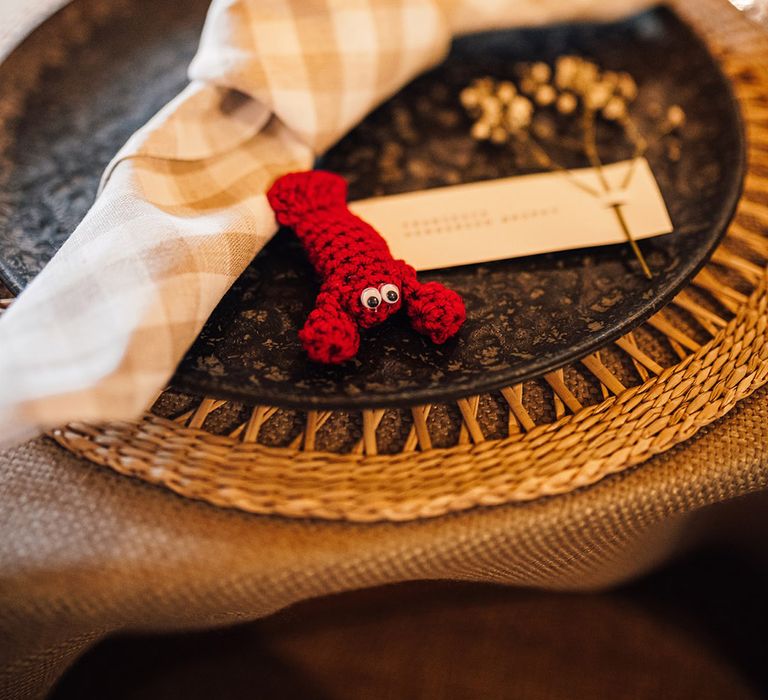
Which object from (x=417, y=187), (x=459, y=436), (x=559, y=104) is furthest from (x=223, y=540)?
(x=559, y=104)

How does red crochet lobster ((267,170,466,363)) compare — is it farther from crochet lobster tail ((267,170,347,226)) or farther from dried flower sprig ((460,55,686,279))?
dried flower sprig ((460,55,686,279))

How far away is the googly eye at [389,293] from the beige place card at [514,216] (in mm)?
77

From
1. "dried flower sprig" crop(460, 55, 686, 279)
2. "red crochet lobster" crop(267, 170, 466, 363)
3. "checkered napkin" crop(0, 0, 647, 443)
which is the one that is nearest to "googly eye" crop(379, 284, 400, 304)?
"red crochet lobster" crop(267, 170, 466, 363)

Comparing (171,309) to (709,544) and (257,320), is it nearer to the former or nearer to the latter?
(257,320)

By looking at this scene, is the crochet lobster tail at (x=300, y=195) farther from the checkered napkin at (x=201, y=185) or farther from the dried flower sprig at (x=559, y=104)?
the dried flower sprig at (x=559, y=104)

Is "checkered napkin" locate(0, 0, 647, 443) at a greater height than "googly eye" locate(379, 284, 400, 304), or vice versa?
"checkered napkin" locate(0, 0, 647, 443)

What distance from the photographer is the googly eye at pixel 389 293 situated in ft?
A: 1.32

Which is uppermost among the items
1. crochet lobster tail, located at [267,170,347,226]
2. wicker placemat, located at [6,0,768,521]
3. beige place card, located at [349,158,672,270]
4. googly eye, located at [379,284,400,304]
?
crochet lobster tail, located at [267,170,347,226]

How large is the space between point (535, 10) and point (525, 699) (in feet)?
2.01

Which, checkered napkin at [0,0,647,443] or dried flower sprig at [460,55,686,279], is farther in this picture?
dried flower sprig at [460,55,686,279]

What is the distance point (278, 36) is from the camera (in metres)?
0.49

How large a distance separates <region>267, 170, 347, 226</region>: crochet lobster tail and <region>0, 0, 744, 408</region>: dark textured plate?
3 centimetres

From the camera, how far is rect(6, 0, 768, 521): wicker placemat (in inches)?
15.7

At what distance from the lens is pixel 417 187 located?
0.54 meters
